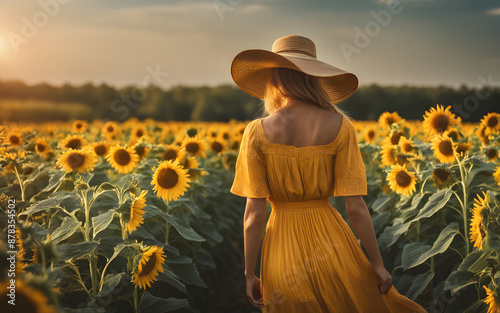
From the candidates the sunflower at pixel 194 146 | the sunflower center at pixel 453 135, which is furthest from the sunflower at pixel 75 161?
the sunflower center at pixel 453 135

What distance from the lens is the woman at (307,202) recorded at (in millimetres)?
1908

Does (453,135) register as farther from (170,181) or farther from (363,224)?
(170,181)

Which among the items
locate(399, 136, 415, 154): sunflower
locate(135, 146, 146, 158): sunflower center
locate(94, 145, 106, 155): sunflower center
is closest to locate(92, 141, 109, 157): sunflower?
locate(94, 145, 106, 155): sunflower center

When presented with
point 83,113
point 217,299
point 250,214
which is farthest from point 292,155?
point 83,113

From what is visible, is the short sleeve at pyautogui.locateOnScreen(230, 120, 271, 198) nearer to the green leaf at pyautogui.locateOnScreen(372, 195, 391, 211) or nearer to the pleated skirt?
the pleated skirt

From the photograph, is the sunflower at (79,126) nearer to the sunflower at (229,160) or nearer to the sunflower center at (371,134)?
the sunflower at (229,160)

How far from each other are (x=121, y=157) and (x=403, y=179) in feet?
7.98

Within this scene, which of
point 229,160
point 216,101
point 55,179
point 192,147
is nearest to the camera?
point 55,179

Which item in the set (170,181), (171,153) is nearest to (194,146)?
(171,153)

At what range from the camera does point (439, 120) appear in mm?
3820

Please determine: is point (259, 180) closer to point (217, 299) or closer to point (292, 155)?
point (292, 155)

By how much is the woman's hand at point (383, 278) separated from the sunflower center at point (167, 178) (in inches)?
66.1

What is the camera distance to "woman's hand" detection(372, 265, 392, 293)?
76.4 inches

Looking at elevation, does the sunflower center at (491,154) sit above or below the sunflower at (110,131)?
below
